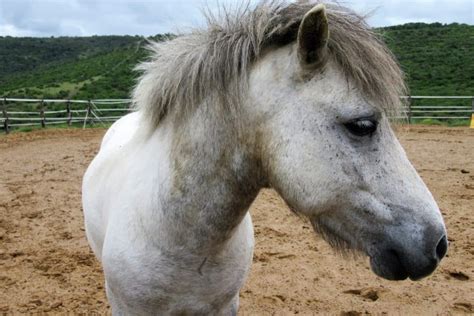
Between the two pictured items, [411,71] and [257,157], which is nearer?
[257,157]

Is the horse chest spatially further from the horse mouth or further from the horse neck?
the horse mouth

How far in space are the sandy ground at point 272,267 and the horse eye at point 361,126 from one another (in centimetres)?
93

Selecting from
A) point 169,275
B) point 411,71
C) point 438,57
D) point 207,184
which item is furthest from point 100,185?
point 438,57

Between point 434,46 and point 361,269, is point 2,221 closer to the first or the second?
point 361,269

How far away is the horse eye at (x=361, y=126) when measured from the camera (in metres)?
1.71

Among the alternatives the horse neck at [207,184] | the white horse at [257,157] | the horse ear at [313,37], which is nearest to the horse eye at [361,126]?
the white horse at [257,157]

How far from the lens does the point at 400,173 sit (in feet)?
5.68

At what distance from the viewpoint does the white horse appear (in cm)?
171

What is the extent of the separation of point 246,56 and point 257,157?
0.40 meters

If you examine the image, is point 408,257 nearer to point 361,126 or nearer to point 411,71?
point 361,126

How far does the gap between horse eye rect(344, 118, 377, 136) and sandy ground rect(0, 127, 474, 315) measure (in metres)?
0.93

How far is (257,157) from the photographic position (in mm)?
1863

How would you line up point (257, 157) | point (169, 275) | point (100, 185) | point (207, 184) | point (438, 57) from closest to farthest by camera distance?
point (257, 157) → point (207, 184) → point (169, 275) → point (100, 185) → point (438, 57)

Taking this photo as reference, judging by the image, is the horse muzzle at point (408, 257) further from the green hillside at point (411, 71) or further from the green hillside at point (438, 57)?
the green hillside at point (438, 57)
